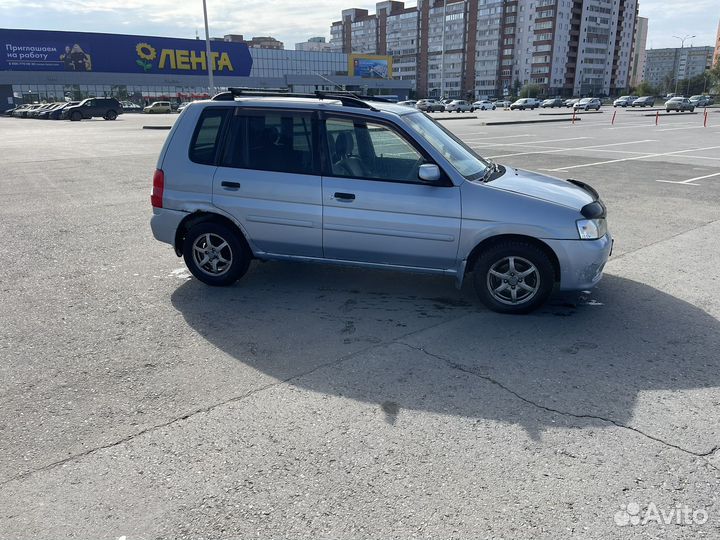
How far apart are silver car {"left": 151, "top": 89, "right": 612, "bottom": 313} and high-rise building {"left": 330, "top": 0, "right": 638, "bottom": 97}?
13252cm

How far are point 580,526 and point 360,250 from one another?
3.22 metres

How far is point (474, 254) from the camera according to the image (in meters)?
5.17

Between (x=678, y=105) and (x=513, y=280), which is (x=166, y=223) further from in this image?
(x=678, y=105)

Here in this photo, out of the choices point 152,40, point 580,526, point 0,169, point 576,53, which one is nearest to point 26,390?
point 580,526

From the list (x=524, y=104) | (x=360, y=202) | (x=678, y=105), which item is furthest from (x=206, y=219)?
(x=524, y=104)

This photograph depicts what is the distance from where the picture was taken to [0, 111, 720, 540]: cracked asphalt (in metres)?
2.73

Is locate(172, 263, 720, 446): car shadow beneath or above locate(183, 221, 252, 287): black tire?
beneath

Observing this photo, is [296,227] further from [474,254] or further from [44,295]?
[44,295]

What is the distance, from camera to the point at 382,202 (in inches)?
203

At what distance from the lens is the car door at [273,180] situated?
541 cm

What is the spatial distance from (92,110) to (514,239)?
53927 millimetres

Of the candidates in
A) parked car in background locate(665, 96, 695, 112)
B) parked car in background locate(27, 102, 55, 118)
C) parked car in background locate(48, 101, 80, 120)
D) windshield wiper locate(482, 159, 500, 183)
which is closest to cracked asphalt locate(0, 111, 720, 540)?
windshield wiper locate(482, 159, 500, 183)

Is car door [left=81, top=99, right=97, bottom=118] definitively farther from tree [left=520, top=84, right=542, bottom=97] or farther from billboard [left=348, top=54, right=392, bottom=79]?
tree [left=520, top=84, right=542, bottom=97]

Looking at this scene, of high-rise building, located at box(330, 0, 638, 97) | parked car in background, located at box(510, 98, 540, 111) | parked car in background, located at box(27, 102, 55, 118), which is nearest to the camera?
parked car in background, located at box(27, 102, 55, 118)
